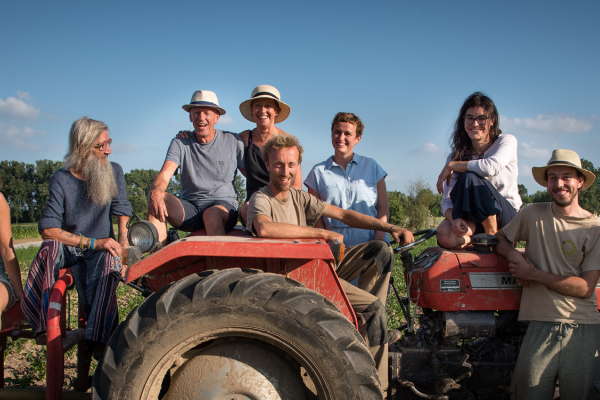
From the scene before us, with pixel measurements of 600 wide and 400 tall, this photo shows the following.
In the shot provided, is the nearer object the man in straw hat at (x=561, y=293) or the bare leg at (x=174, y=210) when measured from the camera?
the man in straw hat at (x=561, y=293)

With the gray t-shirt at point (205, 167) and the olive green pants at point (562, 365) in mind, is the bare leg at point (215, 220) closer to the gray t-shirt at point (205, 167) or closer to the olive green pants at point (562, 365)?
the gray t-shirt at point (205, 167)

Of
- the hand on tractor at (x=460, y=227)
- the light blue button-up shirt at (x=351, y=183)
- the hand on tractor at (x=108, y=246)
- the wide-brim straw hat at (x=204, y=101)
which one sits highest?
the wide-brim straw hat at (x=204, y=101)

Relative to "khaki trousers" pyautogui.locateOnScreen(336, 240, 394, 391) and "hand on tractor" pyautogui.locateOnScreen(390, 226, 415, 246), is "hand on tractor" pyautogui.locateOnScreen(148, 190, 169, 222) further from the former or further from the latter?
"hand on tractor" pyautogui.locateOnScreen(390, 226, 415, 246)

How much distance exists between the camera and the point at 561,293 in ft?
7.64

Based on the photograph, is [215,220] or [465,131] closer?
[215,220]

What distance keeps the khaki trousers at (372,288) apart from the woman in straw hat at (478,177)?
1.95ft

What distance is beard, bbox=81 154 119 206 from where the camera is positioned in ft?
9.90

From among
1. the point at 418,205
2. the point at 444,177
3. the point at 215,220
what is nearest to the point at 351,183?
the point at 444,177

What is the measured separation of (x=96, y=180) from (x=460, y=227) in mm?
2731

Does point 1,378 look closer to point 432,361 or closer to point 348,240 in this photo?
point 348,240

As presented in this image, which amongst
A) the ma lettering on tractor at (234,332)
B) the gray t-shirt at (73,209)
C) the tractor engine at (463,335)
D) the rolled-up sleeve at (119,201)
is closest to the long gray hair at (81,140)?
the gray t-shirt at (73,209)

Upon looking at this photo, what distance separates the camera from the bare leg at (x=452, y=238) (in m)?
2.78

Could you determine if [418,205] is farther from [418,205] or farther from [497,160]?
[497,160]

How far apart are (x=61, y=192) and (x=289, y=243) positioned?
205cm
